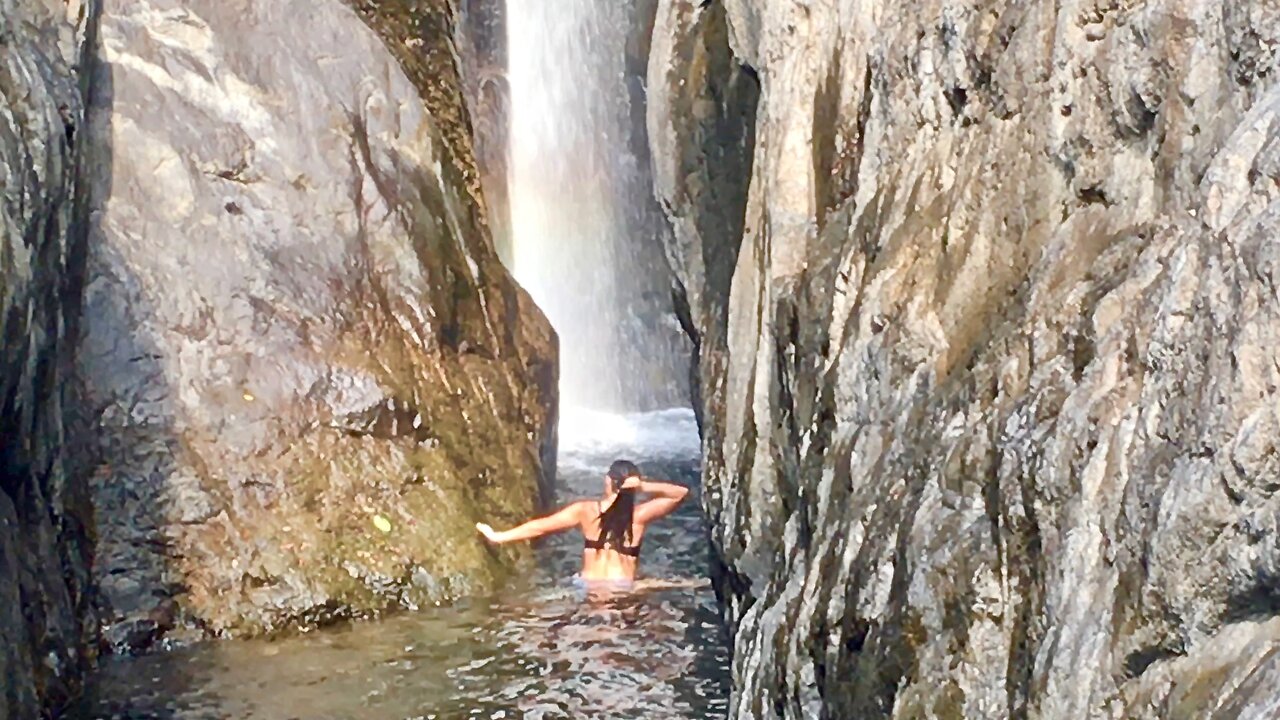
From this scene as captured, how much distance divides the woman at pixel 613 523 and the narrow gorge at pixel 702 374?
0.30 meters

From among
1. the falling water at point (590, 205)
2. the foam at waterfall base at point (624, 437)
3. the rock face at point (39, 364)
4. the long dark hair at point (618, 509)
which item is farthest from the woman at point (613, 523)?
the falling water at point (590, 205)

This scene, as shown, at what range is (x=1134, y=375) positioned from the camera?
3.38 metres

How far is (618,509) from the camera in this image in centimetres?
1055

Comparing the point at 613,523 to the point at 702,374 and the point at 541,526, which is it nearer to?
the point at 541,526

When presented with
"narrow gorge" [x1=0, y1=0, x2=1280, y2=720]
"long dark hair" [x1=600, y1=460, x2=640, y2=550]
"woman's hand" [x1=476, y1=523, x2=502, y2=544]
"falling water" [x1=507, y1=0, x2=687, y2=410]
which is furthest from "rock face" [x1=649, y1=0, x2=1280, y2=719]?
"falling water" [x1=507, y1=0, x2=687, y2=410]

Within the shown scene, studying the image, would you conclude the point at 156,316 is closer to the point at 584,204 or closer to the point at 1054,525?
the point at 1054,525

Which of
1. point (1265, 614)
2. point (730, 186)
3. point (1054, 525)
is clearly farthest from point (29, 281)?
point (1265, 614)

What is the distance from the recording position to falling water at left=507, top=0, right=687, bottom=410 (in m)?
20.8

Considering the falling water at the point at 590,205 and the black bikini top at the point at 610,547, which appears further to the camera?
the falling water at the point at 590,205

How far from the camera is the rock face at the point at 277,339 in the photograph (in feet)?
33.7

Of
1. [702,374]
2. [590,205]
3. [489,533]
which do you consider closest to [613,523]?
[489,533]

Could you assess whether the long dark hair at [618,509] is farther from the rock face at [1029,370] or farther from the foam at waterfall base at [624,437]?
the foam at waterfall base at [624,437]

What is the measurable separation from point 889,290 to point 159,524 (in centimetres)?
659

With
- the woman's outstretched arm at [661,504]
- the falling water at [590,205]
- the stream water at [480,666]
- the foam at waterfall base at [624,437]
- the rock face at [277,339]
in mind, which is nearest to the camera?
the stream water at [480,666]
